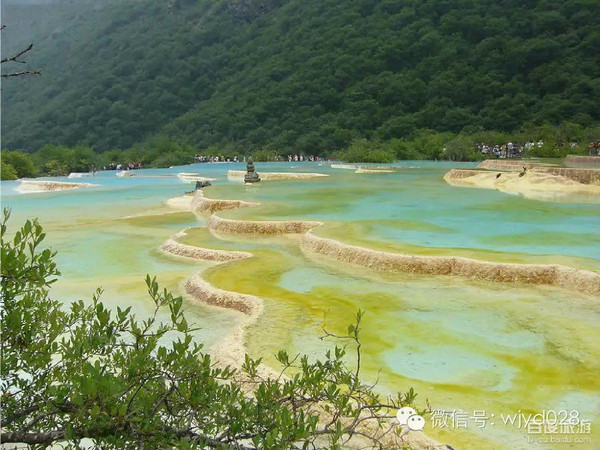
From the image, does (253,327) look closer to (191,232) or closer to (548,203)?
(191,232)

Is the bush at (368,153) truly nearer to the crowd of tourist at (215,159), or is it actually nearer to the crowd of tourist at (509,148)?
the crowd of tourist at (509,148)

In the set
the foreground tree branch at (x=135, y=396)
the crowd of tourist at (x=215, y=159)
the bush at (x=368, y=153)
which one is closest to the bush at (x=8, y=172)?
the crowd of tourist at (x=215, y=159)

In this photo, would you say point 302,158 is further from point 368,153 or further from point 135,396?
point 135,396

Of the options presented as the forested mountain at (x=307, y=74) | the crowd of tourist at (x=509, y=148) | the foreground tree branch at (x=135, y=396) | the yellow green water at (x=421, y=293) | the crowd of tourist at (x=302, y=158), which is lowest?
the yellow green water at (x=421, y=293)

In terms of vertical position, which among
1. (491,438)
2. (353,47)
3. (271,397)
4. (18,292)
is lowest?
(491,438)

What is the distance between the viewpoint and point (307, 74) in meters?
59.1

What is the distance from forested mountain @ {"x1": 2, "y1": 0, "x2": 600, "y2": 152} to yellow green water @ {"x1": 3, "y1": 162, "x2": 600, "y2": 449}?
106ft

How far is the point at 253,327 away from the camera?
6.84 metres

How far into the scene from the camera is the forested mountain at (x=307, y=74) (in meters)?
47.5

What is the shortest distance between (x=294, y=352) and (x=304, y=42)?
64.4 meters

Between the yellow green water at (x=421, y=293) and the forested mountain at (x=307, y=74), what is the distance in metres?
32.4

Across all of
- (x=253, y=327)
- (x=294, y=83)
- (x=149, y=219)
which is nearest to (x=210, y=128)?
(x=294, y=83)

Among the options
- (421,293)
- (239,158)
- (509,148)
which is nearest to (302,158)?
(239,158)

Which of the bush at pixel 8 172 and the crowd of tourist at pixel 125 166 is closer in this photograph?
the bush at pixel 8 172
